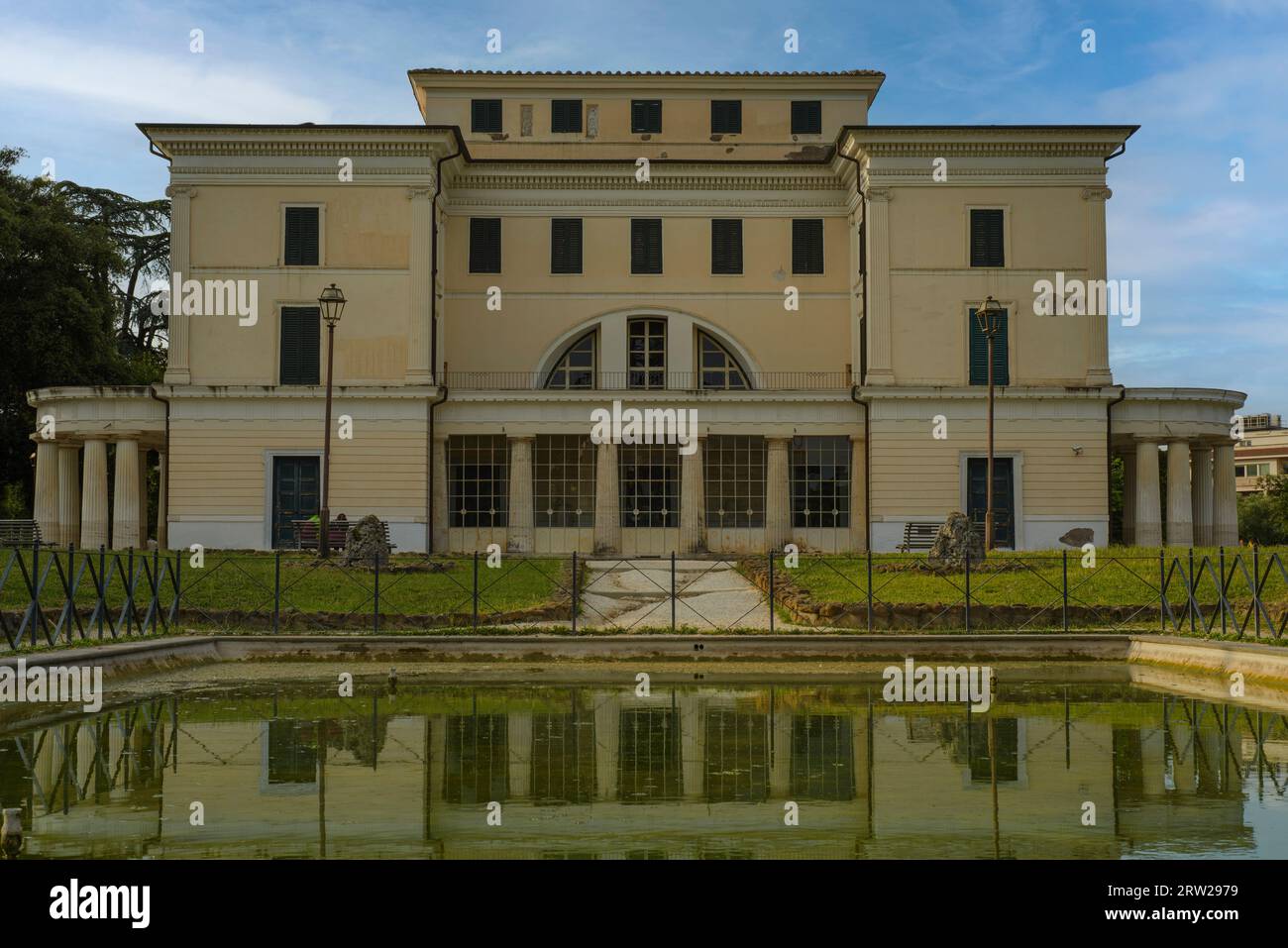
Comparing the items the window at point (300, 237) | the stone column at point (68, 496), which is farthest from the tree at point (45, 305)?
the window at point (300, 237)

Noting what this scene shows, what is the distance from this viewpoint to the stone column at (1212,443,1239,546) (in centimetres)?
4097

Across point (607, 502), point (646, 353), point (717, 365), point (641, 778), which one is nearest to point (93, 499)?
point (607, 502)

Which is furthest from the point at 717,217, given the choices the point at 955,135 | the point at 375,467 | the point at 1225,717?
the point at 1225,717

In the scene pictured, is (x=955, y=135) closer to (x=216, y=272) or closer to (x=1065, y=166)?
(x=1065, y=166)

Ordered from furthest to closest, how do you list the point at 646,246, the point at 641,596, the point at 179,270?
the point at 646,246 < the point at 179,270 < the point at 641,596

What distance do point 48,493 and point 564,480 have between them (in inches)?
648

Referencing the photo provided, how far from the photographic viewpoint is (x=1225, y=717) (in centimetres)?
1460

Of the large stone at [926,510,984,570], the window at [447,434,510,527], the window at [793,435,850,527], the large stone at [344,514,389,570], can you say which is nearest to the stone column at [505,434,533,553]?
the window at [447,434,510,527]

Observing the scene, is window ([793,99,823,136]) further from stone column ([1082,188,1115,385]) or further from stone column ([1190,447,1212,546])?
stone column ([1190,447,1212,546])

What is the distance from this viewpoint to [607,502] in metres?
40.3

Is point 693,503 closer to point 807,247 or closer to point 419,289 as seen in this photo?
point 807,247

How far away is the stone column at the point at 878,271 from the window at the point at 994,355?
267 cm

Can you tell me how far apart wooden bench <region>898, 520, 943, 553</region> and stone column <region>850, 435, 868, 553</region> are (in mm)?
1690

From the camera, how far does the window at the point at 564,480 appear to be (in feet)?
135
